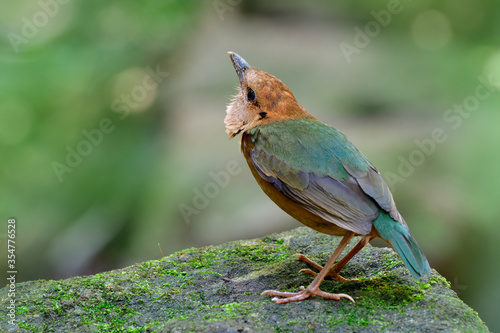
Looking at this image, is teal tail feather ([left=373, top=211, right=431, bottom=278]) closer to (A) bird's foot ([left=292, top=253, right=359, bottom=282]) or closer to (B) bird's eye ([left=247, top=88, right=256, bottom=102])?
(A) bird's foot ([left=292, top=253, right=359, bottom=282])

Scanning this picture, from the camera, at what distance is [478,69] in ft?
21.2

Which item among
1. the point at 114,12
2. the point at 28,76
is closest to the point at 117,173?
the point at 28,76

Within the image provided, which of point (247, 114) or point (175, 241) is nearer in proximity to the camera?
point (247, 114)

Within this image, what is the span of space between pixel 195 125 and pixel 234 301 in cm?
365

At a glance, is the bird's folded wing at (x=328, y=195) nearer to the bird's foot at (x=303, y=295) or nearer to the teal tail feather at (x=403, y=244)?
the teal tail feather at (x=403, y=244)

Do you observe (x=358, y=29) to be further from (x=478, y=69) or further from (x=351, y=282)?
(x=351, y=282)

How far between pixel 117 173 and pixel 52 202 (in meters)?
0.77

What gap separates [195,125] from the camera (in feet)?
22.2
